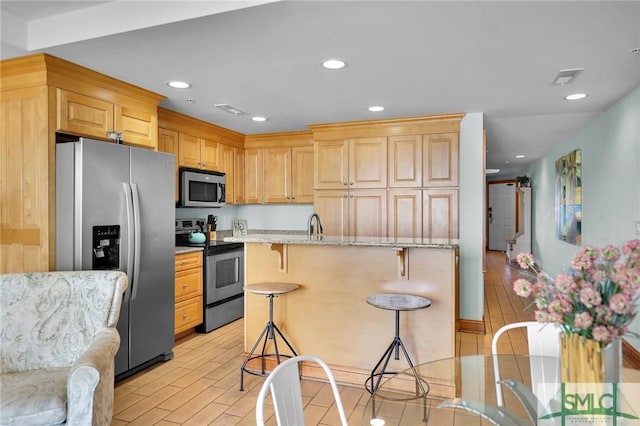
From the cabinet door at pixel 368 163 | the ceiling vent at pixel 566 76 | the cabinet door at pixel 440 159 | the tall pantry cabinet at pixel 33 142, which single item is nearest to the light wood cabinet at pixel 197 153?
the tall pantry cabinet at pixel 33 142

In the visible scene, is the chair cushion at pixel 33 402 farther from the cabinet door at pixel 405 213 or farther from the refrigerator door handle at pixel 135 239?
the cabinet door at pixel 405 213

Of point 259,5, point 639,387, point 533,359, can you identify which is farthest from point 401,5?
point 639,387

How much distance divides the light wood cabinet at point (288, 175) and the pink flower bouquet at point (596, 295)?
4.18 metres

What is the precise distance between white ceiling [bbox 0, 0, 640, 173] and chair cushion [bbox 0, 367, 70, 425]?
187cm

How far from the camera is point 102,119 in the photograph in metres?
3.03

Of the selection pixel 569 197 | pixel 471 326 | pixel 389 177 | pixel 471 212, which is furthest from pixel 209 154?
pixel 569 197

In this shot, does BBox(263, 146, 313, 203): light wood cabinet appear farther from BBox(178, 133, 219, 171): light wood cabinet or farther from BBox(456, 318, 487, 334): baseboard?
BBox(456, 318, 487, 334): baseboard

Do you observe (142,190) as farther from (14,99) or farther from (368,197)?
(368,197)

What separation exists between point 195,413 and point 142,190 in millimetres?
1685

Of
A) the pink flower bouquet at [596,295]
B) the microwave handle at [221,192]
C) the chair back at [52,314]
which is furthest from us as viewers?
the microwave handle at [221,192]

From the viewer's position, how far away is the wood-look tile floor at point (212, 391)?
2.53 meters

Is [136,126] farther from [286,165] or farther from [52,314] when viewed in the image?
[286,165]

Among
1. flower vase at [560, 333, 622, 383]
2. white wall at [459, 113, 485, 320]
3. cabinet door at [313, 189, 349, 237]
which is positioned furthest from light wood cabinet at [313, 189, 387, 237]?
flower vase at [560, 333, 622, 383]

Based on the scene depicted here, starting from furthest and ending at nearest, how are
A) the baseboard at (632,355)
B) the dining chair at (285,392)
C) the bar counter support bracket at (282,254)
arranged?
the baseboard at (632,355), the bar counter support bracket at (282,254), the dining chair at (285,392)
